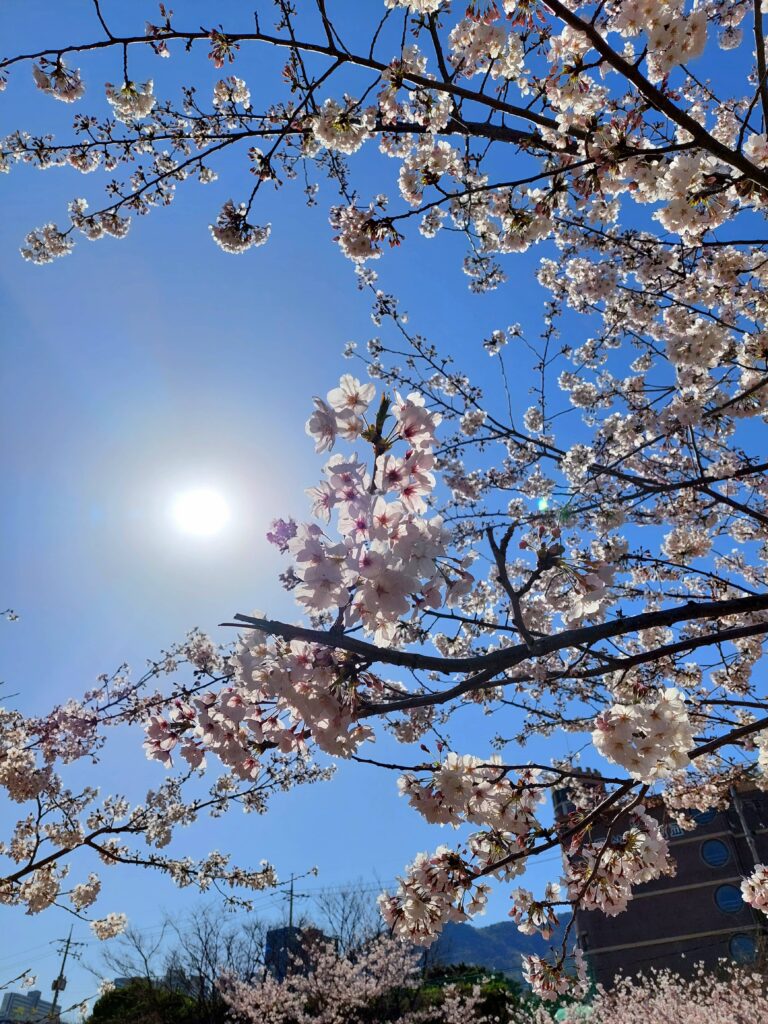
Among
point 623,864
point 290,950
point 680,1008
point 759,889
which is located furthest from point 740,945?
point 623,864

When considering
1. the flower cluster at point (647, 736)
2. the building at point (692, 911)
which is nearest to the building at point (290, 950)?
the building at point (692, 911)

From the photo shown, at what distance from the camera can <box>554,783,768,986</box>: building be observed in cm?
2834

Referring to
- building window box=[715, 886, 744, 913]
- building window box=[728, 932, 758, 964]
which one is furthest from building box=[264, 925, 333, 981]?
building window box=[715, 886, 744, 913]

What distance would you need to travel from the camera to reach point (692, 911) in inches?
1167

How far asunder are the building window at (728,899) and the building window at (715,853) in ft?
3.51

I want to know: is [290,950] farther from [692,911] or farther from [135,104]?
[135,104]

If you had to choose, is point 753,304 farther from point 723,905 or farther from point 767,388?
point 723,905

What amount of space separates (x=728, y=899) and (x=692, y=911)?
1.85 metres

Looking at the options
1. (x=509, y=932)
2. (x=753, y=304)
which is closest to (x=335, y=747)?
(x=753, y=304)

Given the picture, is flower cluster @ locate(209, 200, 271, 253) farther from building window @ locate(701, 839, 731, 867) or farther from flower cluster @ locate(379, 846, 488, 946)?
building window @ locate(701, 839, 731, 867)

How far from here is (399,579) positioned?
5.82ft

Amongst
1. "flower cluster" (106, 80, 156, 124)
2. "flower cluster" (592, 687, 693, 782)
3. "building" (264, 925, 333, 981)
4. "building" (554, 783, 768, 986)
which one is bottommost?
"building" (554, 783, 768, 986)

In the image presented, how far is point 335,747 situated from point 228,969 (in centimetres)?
2362

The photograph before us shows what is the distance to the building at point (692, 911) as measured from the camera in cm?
2834
